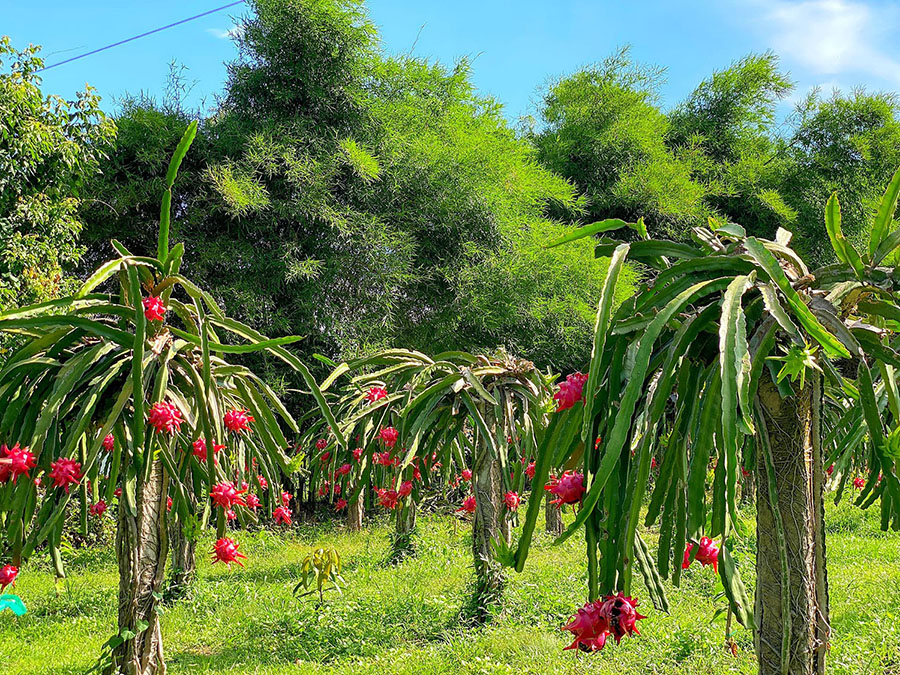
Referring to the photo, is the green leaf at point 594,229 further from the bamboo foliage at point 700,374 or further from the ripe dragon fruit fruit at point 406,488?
the ripe dragon fruit fruit at point 406,488

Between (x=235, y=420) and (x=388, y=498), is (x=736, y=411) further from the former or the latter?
(x=388, y=498)

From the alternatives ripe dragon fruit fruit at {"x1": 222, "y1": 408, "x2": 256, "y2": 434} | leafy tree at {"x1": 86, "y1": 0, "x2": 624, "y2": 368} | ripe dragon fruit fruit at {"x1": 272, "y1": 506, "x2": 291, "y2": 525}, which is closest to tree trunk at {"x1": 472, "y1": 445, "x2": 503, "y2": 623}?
ripe dragon fruit fruit at {"x1": 272, "y1": 506, "x2": 291, "y2": 525}

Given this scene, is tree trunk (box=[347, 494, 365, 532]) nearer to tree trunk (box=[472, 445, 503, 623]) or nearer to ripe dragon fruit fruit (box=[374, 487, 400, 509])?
tree trunk (box=[472, 445, 503, 623])

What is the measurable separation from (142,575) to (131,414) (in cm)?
49

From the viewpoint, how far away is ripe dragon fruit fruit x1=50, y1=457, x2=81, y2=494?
1.80 meters

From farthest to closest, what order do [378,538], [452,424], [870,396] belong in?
[378,538], [452,424], [870,396]

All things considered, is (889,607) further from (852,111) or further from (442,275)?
(852,111)

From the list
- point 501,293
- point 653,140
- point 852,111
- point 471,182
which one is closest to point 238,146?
point 471,182

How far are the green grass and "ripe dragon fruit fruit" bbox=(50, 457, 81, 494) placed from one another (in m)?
1.75

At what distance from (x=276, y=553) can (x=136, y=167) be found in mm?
3935

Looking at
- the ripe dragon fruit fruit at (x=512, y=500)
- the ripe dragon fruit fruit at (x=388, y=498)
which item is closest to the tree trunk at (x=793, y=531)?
the ripe dragon fruit fruit at (x=512, y=500)

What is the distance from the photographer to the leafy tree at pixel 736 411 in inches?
43.3

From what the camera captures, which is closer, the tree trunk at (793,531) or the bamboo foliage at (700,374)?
the bamboo foliage at (700,374)

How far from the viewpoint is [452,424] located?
322 centimetres
